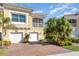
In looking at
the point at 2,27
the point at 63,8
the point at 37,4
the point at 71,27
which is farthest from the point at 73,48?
the point at 2,27

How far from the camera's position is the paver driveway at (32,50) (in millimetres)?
17969

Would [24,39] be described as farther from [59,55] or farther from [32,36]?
[59,55]

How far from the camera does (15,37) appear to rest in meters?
18.9

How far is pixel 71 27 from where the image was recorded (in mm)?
19141

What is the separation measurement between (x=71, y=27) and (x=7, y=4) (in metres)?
5.24

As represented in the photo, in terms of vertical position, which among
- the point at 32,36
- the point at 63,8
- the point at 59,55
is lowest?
the point at 59,55

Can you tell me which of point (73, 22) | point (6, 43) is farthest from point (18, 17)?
point (73, 22)

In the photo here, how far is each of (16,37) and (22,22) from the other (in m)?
1.25

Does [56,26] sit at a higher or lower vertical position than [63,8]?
lower

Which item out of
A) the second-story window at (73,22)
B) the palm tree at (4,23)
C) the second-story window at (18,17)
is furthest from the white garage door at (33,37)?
the second-story window at (73,22)

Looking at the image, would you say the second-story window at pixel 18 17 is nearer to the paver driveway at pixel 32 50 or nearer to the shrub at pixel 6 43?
the shrub at pixel 6 43

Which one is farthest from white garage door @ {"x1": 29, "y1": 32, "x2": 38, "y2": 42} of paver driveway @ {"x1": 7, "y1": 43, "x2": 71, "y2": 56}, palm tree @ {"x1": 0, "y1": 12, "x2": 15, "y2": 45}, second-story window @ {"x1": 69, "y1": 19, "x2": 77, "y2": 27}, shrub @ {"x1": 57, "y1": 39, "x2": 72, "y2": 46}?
second-story window @ {"x1": 69, "y1": 19, "x2": 77, "y2": 27}

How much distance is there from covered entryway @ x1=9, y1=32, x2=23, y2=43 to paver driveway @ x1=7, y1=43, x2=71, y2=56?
486 mm

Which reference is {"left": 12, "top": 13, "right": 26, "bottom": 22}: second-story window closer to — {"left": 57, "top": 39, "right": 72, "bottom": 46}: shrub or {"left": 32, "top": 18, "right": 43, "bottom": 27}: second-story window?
{"left": 32, "top": 18, "right": 43, "bottom": 27}: second-story window
